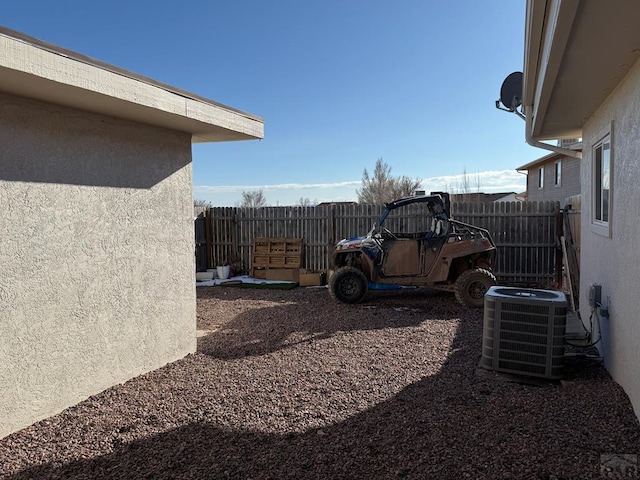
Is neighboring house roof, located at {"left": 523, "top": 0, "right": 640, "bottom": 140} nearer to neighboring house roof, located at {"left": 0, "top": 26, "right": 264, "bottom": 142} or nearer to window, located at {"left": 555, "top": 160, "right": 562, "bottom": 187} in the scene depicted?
neighboring house roof, located at {"left": 0, "top": 26, "right": 264, "bottom": 142}

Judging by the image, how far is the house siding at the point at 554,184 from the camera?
644 inches

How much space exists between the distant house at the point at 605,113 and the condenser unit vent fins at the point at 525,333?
52 cm

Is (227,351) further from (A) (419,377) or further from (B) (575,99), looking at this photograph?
(B) (575,99)

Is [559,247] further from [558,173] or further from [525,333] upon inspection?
[558,173]

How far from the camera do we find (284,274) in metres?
11.9

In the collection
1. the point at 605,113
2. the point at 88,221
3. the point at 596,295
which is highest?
the point at 605,113

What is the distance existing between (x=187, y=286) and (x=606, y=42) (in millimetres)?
4572

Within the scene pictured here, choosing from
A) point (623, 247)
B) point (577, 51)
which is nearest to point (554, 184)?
point (623, 247)

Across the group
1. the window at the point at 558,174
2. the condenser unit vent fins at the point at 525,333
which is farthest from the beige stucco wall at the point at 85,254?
the window at the point at 558,174

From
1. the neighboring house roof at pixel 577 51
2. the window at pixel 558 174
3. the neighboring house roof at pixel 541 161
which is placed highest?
the neighboring house roof at pixel 541 161

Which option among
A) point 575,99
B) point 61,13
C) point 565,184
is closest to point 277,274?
point 61,13

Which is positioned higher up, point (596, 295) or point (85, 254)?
point (85, 254)

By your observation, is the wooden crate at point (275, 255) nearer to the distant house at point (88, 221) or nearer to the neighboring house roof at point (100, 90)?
the distant house at point (88, 221)

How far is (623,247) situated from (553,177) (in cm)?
1661
